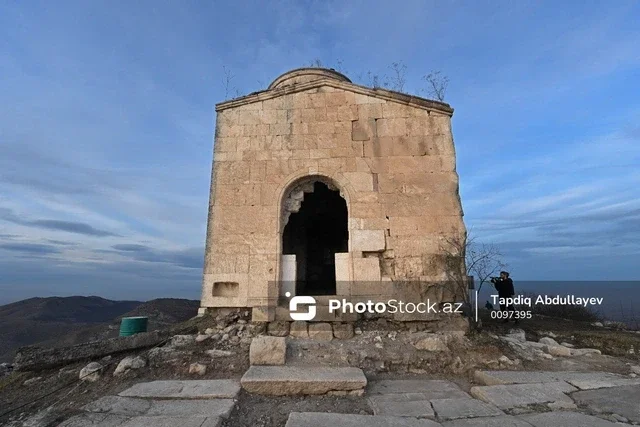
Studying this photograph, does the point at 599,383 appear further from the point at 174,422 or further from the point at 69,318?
the point at 69,318

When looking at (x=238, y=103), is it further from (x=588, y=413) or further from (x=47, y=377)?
(x=588, y=413)

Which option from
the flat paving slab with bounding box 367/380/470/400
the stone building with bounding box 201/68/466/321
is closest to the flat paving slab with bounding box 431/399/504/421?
the flat paving slab with bounding box 367/380/470/400

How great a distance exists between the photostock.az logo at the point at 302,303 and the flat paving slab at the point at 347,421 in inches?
106

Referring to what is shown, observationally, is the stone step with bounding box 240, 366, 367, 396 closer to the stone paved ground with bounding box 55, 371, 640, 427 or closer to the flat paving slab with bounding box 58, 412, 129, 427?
the stone paved ground with bounding box 55, 371, 640, 427

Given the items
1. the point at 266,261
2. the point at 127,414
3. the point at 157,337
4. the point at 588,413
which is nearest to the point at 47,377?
the point at 157,337

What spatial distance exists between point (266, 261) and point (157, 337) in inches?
88.3

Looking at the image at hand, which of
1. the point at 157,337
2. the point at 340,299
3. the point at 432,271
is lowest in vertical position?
the point at 157,337

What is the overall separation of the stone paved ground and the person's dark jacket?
383 centimetres

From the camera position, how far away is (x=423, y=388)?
4.59m

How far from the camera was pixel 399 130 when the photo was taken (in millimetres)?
7195

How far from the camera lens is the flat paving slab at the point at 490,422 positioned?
3305 mm

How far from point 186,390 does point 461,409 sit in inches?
125

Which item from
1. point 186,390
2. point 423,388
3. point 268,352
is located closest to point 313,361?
point 268,352

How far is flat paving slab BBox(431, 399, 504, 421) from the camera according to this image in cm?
361
